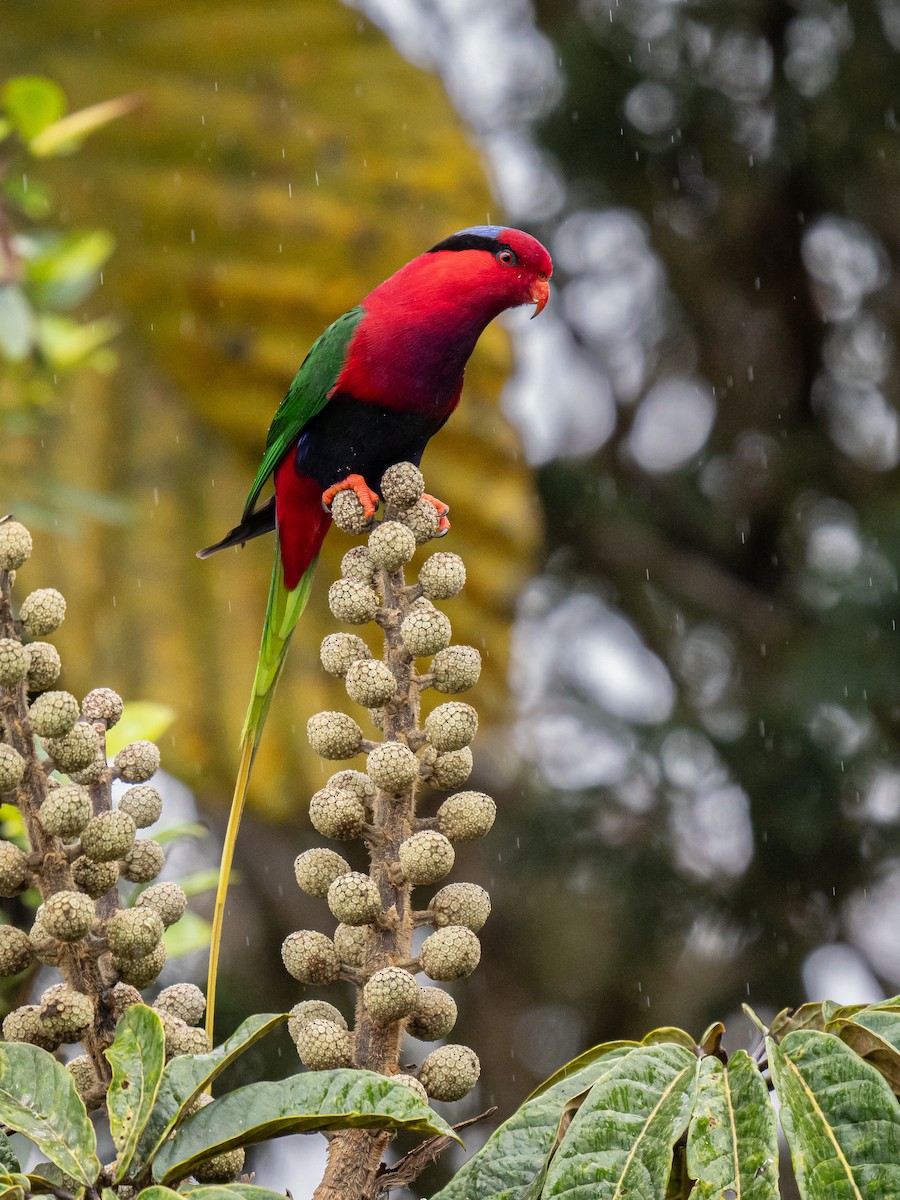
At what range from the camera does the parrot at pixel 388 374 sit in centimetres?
204

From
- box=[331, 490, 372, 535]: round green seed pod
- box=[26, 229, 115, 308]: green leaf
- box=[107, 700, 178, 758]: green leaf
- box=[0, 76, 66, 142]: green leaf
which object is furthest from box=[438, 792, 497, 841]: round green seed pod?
box=[0, 76, 66, 142]: green leaf

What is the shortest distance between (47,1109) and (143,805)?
0.94ft

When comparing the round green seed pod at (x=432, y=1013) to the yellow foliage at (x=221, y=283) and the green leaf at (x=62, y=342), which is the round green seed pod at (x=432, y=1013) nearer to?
the green leaf at (x=62, y=342)

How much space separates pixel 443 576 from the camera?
120 centimetres

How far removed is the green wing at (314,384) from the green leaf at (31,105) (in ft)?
2.21

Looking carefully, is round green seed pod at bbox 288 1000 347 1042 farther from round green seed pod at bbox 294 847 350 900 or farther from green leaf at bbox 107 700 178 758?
green leaf at bbox 107 700 178 758

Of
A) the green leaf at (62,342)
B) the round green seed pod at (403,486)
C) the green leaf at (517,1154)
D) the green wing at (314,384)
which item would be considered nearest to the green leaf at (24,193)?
the green leaf at (62,342)

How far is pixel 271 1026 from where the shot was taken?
903 mm

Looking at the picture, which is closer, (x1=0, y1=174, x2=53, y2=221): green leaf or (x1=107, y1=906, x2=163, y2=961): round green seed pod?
(x1=107, y1=906, x2=163, y2=961): round green seed pod

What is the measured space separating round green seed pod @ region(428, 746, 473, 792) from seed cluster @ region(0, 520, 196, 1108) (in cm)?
24

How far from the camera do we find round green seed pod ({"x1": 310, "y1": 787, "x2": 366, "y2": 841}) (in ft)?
3.60

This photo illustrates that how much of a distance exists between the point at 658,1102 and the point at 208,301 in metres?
2.58

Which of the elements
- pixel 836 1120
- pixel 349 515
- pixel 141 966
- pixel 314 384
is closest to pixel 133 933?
pixel 141 966

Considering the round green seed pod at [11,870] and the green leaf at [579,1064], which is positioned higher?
the round green seed pod at [11,870]
